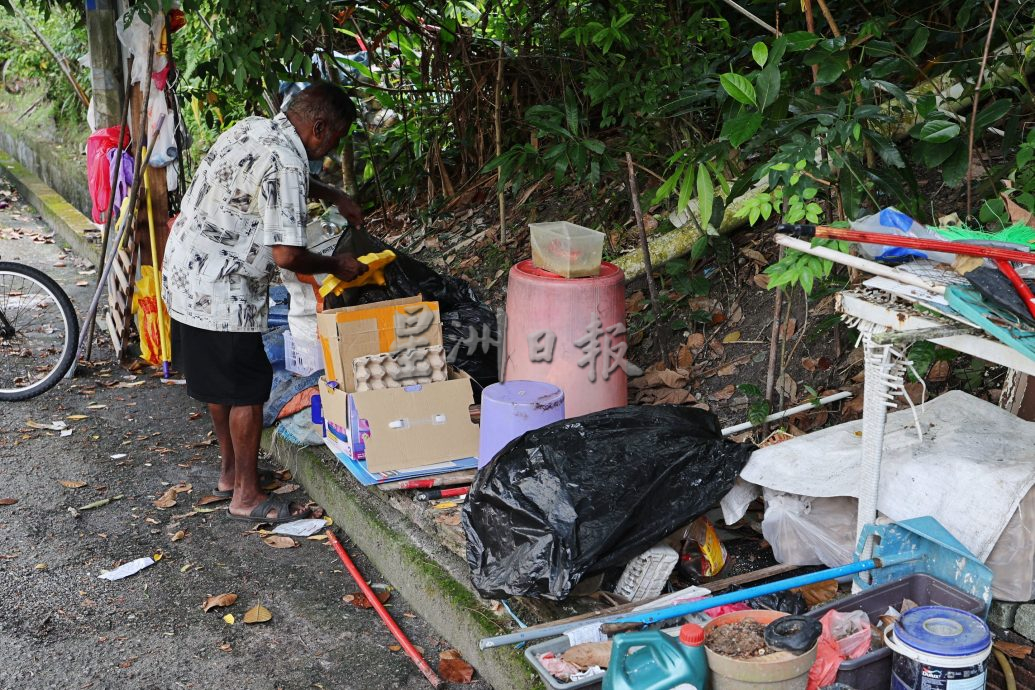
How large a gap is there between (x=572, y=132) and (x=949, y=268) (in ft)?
7.41

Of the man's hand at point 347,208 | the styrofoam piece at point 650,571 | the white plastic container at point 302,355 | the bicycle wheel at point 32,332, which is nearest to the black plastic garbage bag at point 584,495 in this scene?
the styrofoam piece at point 650,571

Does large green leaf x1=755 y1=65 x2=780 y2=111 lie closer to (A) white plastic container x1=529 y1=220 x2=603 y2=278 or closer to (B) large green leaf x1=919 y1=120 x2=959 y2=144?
(B) large green leaf x1=919 y1=120 x2=959 y2=144

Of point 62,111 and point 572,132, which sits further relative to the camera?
point 62,111

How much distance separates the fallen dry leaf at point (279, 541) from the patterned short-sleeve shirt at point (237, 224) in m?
0.88

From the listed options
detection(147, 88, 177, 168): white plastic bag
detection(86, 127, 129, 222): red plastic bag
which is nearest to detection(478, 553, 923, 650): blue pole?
detection(147, 88, 177, 168): white plastic bag

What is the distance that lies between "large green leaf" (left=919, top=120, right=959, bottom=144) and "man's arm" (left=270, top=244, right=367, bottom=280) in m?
2.33

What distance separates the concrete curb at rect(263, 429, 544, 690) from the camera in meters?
3.26

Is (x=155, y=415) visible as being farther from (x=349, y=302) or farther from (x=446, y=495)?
(x=446, y=495)

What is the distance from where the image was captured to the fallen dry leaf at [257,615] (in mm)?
3684

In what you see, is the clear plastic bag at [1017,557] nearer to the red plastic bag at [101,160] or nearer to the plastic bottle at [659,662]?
the plastic bottle at [659,662]

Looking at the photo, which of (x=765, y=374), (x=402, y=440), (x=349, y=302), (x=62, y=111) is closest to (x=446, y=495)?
(x=402, y=440)

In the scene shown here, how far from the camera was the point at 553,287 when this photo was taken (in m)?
4.16

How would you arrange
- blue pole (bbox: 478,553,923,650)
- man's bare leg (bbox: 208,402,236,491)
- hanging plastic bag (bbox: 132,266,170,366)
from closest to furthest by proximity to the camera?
blue pole (bbox: 478,553,923,650), man's bare leg (bbox: 208,402,236,491), hanging plastic bag (bbox: 132,266,170,366)

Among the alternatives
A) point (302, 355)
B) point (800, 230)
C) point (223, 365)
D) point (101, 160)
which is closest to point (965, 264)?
point (800, 230)
